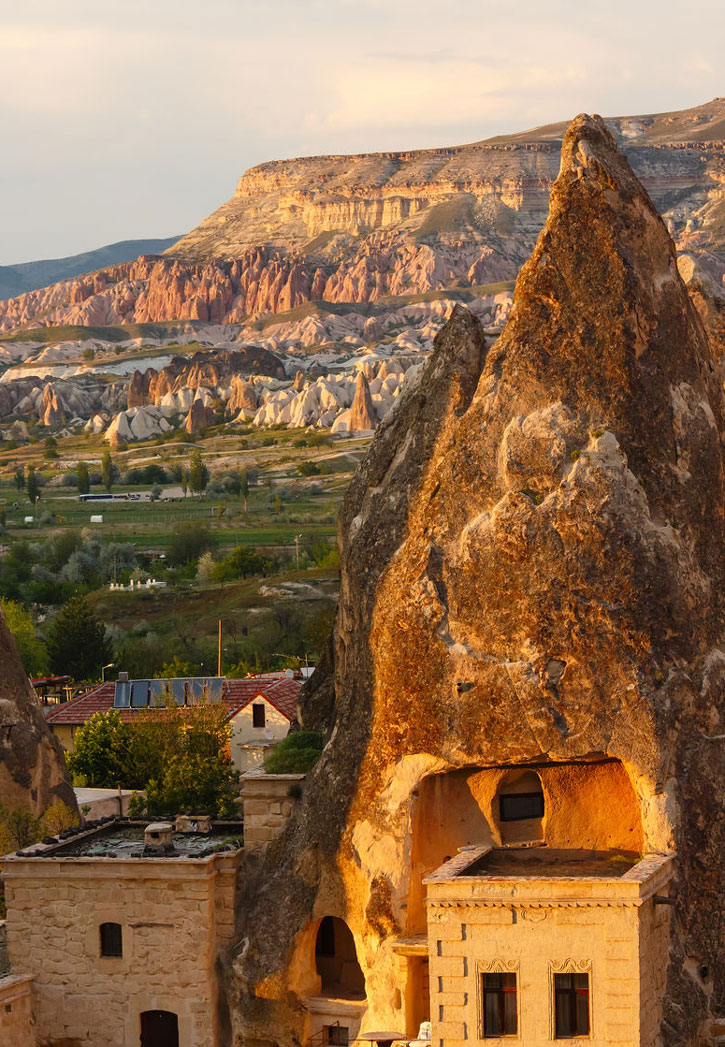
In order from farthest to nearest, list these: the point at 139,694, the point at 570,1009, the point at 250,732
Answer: the point at 139,694 < the point at 250,732 < the point at 570,1009

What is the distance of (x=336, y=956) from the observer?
34.3 m

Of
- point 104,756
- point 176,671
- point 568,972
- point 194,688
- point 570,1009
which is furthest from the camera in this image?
point 176,671

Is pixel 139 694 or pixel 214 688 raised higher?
pixel 214 688

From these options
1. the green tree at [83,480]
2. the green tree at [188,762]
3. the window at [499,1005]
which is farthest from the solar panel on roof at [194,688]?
the green tree at [83,480]

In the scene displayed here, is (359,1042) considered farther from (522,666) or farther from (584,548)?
(584,548)

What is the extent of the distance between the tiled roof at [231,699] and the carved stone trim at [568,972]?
26839 millimetres

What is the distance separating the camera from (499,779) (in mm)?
32469

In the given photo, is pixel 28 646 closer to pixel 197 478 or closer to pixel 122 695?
pixel 122 695

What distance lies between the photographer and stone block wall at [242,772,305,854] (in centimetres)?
3456

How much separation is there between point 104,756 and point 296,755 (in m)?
16.5

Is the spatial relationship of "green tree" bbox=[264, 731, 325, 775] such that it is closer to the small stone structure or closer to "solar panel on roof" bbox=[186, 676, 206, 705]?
the small stone structure

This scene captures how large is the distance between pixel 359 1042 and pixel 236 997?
2524mm

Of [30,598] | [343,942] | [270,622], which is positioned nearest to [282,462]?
[30,598]

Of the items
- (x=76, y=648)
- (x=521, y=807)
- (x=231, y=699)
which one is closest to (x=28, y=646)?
(x=76, y=648)
